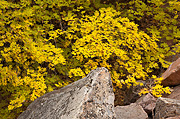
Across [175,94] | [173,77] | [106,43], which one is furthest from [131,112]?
[106,43]

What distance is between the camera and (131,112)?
4156mm

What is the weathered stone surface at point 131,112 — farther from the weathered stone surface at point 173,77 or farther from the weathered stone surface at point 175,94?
the weathered stone surface at point 173,77

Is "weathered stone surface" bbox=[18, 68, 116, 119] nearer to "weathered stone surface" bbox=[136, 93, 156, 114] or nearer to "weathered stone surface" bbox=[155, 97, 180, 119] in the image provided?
"weathered stone surface" bbox=[155, 97, 180, 119]

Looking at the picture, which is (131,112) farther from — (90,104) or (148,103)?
(90,104)

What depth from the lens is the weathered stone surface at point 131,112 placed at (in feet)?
13.0

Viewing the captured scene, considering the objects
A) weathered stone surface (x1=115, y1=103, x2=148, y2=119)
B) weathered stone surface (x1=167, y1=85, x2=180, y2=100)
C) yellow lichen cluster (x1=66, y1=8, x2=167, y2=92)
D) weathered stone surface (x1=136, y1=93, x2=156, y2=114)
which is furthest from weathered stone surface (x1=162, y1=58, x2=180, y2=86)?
→ weathered stone surface (x1=115, y1=103, x2=148, y2=119)

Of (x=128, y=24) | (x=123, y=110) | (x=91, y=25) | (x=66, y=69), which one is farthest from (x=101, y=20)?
(x=123, y=110)

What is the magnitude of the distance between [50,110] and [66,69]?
9.19ft

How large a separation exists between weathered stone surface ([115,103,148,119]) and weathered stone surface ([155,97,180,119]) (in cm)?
59

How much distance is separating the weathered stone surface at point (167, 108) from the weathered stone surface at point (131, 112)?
23.1 inches

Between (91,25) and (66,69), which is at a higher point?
(91,25)

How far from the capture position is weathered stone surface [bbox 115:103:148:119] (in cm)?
397

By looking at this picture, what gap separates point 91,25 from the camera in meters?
4.69

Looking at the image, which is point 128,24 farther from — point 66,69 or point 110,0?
point 110,0
